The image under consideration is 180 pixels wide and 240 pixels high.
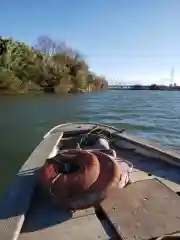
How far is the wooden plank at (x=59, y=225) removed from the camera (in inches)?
105

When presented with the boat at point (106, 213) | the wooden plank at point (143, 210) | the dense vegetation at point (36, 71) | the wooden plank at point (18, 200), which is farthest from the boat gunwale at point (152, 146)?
the dense vegetation at point (36, 71)

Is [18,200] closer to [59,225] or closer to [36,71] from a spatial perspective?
[59,225]

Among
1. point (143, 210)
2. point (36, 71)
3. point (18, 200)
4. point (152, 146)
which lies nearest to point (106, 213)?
point (143, 210)

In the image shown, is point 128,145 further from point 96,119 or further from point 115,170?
point 96,119

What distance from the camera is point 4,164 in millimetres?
7590

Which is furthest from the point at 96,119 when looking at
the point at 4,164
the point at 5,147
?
the point at 4,164

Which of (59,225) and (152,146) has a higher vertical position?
(152,146)

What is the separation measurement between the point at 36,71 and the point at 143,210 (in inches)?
1649

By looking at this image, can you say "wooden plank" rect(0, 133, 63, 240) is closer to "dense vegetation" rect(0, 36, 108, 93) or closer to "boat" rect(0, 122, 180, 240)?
"boat" rect(0, 122, 180, 240)

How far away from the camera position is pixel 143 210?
3020mm

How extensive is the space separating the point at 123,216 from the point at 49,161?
112 cm

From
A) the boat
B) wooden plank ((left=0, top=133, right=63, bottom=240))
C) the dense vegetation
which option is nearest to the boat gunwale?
the boat

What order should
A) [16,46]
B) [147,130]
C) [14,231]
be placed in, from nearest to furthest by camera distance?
[14,231] < [147,130] < [16,46]

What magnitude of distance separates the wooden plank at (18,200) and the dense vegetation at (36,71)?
36985 mm
